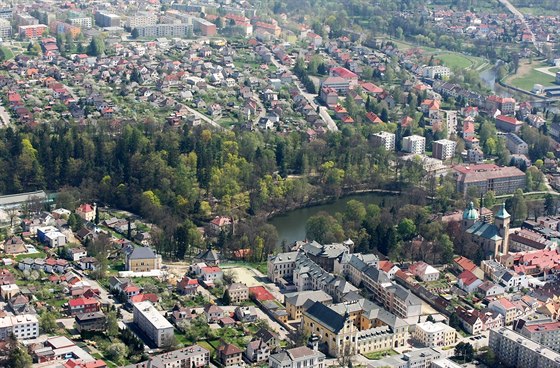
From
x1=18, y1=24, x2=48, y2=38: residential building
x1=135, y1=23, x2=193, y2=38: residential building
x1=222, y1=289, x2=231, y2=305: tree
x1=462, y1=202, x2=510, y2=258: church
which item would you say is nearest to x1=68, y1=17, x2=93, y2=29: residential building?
x1=18, y1=24, x2=48, y2=38: residential building

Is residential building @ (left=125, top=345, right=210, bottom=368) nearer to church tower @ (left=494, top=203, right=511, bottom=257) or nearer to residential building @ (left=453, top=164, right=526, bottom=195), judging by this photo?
church tower @ (left=494, top=203, right=511, bottom=257)

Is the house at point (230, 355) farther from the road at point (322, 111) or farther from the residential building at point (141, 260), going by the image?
the road at point (322, 111)

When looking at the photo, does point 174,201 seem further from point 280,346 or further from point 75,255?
point 280,346

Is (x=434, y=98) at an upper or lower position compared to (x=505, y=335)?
lower

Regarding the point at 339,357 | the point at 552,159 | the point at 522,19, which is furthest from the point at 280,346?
the point at 522,19

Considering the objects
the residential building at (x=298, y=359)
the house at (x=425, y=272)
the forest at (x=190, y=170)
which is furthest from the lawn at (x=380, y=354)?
the forest at (x=190, y=170)

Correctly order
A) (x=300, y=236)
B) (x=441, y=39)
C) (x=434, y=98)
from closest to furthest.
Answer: (x=300, y=236), (x=434, y=98), (x=441, y=39)
